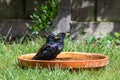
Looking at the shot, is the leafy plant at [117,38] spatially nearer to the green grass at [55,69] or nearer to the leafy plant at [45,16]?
the green grass at [55,69]

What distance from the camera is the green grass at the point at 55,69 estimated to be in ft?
11.8

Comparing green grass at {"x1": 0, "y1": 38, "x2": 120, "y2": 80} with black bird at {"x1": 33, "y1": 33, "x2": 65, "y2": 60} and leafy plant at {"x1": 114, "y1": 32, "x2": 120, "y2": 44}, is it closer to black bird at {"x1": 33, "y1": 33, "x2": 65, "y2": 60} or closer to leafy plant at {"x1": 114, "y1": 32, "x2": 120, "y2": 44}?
black bird at {"x1": 33, "y1": 33, "x2": 65, "y2": 60}

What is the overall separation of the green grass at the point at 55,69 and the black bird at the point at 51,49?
10.4 inches

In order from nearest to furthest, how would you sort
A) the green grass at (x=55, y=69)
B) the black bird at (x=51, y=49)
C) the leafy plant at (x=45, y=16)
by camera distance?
the green grass at (x=55, y=69), the black bird at (x=51, y=49), the leafy plant at (x=45, y=16)

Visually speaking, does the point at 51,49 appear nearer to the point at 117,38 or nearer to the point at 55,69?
the point at 55,69

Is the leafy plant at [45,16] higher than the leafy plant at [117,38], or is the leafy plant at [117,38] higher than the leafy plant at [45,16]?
the leafy plant at [45,16]

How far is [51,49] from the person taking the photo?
413 centimetres

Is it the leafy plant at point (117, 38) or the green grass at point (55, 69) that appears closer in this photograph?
the green grass at point (55, 69)

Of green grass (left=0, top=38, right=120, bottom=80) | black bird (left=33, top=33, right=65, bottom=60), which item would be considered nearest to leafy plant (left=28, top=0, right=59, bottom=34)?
green grass (left=0, top=38, right=120, bottom=80)

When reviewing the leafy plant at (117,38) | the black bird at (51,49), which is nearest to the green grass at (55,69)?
the black bird at (51,49)

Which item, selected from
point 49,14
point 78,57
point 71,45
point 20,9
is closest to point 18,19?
point 20,9

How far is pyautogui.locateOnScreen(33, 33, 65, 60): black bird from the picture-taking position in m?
4.14

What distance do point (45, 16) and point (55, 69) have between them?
7.33ft

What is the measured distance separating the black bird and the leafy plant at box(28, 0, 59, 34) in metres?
1.71
